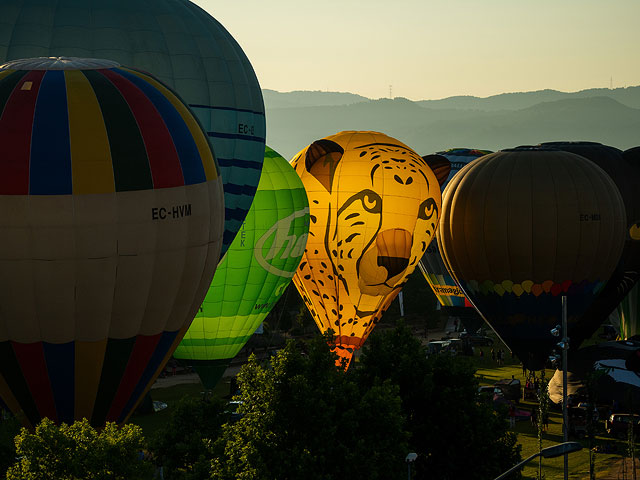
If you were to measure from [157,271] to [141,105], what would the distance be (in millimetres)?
3520

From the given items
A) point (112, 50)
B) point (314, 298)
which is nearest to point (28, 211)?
point (112, 50)

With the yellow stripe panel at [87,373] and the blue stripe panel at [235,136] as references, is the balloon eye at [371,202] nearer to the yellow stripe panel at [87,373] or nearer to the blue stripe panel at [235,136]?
the blue stripe panel at [235,136]

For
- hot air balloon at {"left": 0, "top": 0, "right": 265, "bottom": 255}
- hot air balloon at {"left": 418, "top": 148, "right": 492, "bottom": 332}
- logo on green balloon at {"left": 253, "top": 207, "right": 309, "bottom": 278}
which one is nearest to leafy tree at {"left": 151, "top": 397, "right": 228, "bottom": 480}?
hot air balloon at {"left": 0, "top": 0, "right": 265, "bottom": 255}

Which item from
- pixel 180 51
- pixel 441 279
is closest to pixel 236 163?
pixel 180 51

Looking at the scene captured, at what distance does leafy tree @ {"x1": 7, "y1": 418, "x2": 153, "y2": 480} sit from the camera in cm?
1948

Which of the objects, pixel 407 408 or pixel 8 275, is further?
Result: pixel 407 408

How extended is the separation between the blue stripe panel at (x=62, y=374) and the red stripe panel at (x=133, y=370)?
3.31 feet

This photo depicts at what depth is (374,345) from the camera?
28.0 m

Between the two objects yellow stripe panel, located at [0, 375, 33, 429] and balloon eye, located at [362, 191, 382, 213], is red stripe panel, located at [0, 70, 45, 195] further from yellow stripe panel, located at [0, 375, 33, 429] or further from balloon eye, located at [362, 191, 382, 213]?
balloon eye, located at [362, 191, 382, 213]

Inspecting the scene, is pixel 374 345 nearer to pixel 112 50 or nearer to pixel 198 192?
pixel 198 192

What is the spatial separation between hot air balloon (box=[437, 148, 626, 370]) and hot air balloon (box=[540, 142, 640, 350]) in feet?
11.5

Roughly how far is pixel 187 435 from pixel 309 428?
4.32m

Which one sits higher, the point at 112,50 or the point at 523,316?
the point at 112,50

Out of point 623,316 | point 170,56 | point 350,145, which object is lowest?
point 623,316
